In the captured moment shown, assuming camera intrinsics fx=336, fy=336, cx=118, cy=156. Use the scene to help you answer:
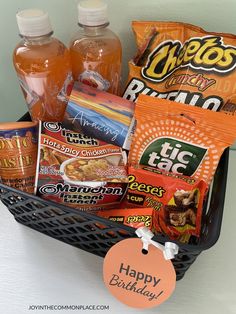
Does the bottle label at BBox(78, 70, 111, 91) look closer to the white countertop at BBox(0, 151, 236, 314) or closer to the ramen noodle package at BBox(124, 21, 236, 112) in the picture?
the ramen noodle package at BBox(124, 21, 236, 112)

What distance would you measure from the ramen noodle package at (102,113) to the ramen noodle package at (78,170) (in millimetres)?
20

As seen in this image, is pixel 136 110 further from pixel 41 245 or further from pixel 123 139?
pixel 41 245

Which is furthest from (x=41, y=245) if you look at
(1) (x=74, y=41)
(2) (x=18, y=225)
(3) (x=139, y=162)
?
(1) (x=74, y=41)

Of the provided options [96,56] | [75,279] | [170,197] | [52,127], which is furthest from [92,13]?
[75,279]

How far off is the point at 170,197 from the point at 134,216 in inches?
2.6

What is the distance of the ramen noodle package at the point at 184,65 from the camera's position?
548 mm

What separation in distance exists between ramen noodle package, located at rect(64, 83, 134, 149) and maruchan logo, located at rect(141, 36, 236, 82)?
8 cm

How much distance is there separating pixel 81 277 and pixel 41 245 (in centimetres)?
10

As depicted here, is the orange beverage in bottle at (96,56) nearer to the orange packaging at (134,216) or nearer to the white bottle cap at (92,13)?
the white bottle cap at (92,13)

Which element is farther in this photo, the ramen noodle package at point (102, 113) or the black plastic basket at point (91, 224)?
the ramen noodle package at point (102, 113)

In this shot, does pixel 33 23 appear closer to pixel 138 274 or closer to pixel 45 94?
pixel 45 94

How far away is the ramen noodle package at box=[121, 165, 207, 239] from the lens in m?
0.53

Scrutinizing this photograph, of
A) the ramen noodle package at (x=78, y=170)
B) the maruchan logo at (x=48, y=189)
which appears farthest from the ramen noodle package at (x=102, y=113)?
the maruchan logo at (x=48, y=189)

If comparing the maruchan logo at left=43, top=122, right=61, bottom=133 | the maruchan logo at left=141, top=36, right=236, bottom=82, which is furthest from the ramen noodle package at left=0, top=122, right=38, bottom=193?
the maruchan logo at left=141, top=36, right=236, bottom=82
